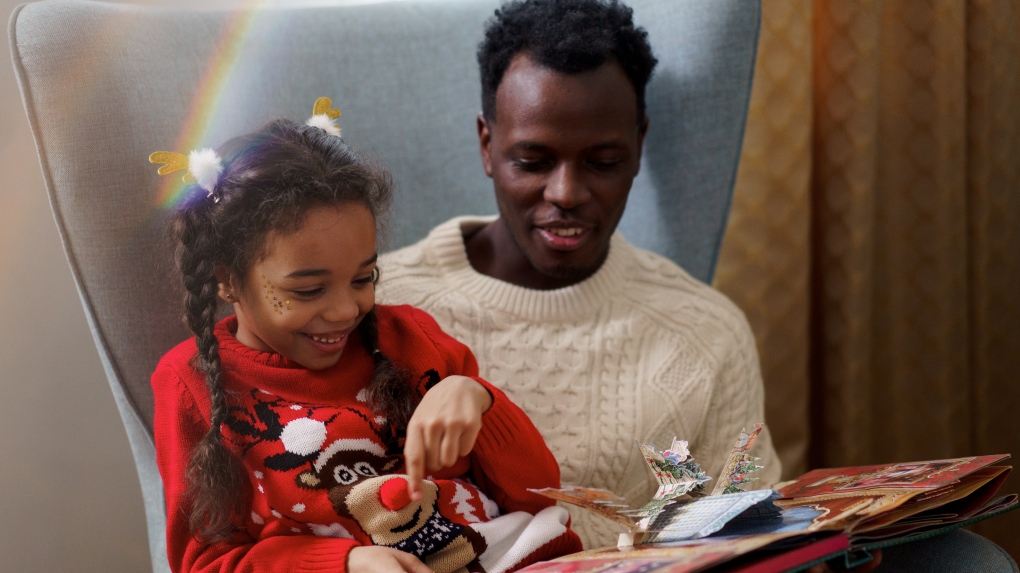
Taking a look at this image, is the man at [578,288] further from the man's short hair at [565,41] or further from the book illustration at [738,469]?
the book illustration at [738,469]

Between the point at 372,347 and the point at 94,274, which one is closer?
the point at 372,347

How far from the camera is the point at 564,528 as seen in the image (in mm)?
898

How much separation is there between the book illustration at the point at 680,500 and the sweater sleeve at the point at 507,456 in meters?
0.08

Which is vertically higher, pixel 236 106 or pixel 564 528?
pixel 236 106

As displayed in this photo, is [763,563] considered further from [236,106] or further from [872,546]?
[236,106]

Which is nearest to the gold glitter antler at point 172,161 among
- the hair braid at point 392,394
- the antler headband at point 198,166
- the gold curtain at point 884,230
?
the antler headband at point 198,166

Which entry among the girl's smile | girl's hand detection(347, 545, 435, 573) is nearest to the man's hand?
girl's hand detection(347, 545, 435, 573)

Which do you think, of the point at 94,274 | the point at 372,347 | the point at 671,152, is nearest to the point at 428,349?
the point at 372,347

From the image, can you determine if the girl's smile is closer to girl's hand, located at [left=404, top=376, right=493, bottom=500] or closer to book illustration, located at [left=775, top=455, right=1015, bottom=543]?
girl's hand, located at [left=404, top=376, right=493, bottom=500]

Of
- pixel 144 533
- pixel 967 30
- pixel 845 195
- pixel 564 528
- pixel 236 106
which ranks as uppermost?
pixel 967 30

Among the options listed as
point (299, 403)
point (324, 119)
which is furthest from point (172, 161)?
point (299, 403)

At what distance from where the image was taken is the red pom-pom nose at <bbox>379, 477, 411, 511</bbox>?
785 mm

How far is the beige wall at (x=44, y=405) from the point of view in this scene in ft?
3.81

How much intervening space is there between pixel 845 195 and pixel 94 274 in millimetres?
1315
